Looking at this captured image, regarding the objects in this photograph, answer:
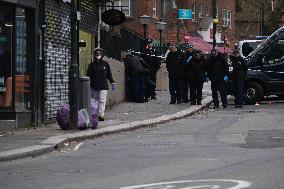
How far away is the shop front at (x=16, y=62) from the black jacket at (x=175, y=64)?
934 cm

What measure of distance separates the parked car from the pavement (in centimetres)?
162

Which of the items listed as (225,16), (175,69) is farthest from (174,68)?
(225,16)

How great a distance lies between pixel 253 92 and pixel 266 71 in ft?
2.88

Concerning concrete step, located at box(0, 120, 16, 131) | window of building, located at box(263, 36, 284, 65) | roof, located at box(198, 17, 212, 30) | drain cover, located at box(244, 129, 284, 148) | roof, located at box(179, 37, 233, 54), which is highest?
roof, located at box(198, 17, 212, 30)

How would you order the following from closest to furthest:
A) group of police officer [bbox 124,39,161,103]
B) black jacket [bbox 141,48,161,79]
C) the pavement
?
1. the pavement
2. group of police officer [bbox 124,39,161,103]
3. black jacket [bbox 141,48,161,79]

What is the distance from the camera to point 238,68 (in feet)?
99.2

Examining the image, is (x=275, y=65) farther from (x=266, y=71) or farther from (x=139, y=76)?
(x=139, y=76)

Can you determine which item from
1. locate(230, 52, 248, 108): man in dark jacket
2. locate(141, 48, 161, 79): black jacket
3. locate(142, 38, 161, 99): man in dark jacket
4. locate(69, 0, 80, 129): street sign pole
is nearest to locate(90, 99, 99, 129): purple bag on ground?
locate(69, 0, 80, 129): street sign pole

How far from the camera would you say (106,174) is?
12195 mm

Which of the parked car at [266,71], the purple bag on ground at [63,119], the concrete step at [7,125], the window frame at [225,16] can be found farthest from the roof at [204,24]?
the concrete step at [7,125]

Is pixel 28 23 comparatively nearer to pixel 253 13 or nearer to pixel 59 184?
pixel 59 184

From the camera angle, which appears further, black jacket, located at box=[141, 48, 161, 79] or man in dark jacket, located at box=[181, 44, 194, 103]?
black jacket, located at box=[141, 48, 161, 79]

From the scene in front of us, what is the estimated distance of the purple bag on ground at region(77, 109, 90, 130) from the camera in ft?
66.4

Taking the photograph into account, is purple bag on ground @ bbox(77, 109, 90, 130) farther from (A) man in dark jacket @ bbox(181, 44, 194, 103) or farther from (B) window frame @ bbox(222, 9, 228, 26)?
(B) window frame @ bbox(222, 9, 228, 26)
